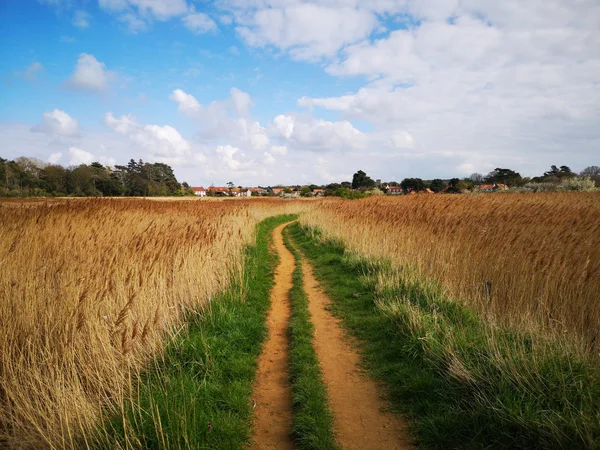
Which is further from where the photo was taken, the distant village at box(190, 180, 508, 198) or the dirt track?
the distant village at box(190, 180, 508, 198)

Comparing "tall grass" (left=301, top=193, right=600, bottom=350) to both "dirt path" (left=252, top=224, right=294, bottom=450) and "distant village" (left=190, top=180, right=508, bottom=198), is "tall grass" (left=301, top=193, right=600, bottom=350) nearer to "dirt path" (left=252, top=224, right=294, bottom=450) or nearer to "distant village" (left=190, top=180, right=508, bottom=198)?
"dirt path" (left=252, top=224, right=294, bottom=450)

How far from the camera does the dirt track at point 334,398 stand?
3.21 metres

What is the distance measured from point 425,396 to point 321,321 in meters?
2.83

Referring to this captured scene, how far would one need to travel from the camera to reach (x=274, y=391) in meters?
4.07

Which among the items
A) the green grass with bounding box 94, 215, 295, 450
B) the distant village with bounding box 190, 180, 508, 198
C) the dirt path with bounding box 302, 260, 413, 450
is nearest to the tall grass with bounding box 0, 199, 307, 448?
the green grass with bounding box 94, 215, 295, 450

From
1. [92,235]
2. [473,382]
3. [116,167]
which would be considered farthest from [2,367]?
[116,167]

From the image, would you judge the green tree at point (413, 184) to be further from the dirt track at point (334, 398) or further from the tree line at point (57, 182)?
the dirt track at point (334, 398)

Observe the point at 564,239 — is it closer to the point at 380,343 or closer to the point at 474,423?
the point at 380,343

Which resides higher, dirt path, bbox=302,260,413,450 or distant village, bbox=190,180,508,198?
distant village, bbox=190,180,508,198

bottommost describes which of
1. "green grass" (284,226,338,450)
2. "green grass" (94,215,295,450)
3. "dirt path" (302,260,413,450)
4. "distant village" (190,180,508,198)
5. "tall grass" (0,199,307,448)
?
"dirt path" (302,260,413,450)

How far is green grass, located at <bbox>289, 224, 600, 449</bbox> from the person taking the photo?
9.06 feet

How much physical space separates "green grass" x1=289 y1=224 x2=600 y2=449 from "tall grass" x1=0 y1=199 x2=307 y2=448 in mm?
3371

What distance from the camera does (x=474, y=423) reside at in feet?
10.1

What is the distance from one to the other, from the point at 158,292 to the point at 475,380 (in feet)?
16.3
